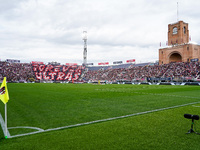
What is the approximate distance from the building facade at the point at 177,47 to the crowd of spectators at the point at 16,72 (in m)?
62.9

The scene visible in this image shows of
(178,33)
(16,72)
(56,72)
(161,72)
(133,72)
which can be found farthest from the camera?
(56,72)

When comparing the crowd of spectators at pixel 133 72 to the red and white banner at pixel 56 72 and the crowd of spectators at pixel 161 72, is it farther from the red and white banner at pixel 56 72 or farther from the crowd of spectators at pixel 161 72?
the red and white banner at pixel 56 72

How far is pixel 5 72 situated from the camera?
7381 centimetres

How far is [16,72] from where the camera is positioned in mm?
76812

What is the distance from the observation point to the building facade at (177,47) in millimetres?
61781

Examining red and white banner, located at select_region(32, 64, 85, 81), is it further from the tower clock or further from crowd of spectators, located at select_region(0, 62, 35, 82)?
the tower clock

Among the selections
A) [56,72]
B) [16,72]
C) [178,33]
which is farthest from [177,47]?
[16,72]

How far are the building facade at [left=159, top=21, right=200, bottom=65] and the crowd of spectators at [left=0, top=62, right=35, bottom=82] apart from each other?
206 ft

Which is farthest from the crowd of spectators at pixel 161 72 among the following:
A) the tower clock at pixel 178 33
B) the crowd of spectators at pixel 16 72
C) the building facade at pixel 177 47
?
the crowd of spectators at pixel 16 72

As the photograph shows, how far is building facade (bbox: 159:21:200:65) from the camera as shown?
203ft

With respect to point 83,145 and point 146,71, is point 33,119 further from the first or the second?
point 146,71

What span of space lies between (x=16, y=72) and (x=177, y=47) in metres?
72.2

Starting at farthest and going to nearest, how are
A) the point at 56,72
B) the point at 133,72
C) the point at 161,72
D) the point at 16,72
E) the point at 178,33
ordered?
the point at 56,72, the point at 16,72, the point at 133,72, the point at 178,33, the point at 161,72

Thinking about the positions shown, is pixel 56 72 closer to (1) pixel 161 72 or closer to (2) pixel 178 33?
(1) pixel 161 72
